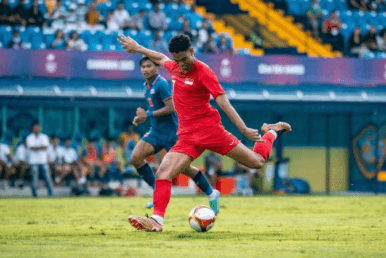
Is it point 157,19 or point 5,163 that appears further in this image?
point 157,19

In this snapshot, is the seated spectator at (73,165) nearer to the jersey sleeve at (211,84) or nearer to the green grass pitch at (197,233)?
the green grass pitch at (197,233)

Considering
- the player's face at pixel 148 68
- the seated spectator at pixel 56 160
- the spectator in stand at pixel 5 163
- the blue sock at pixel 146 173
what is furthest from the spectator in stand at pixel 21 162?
the player's face at pixel 148 68

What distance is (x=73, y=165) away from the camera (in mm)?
19156

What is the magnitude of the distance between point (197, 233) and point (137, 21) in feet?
45.0

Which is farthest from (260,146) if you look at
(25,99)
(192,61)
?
(25,99)

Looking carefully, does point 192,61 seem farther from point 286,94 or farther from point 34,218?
point 286,94

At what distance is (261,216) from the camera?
11.7 meters

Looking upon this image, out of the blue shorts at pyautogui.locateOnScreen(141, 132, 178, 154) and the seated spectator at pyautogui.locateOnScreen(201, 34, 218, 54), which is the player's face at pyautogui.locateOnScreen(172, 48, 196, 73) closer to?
the blue shorts at pyautogui.locateOnScreen(141, 132, 178, 154)

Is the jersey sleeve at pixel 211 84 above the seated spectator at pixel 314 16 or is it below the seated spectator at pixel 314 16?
below

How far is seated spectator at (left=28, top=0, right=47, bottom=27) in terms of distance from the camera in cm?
2050

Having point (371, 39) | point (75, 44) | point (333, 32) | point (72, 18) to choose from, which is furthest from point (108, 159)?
point (371, 39)

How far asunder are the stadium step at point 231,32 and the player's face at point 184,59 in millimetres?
15514

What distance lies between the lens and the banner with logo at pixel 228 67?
19.0 metres

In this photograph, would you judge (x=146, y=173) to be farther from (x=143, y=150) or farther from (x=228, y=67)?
(x=228, y=67)
